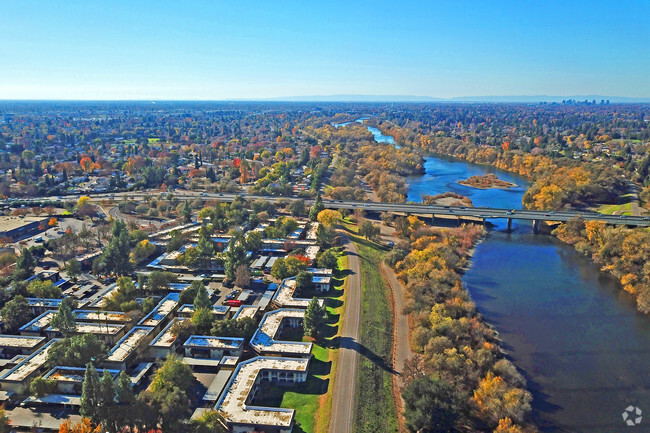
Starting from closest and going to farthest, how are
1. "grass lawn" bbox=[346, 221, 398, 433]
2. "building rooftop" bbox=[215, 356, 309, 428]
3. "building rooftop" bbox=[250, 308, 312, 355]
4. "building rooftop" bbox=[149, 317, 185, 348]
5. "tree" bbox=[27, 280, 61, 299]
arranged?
"building rooftop" bbox=[215, 356, 309, 428] → "grass lawn" bbox=[346, 221, 398, 433] → "building rooftop" bbox=[250, 308, 312, 355] → "building rooftop" bbox=[149, 317, 185, 348] → "tree" bbox=[27, 280, 61, 299]

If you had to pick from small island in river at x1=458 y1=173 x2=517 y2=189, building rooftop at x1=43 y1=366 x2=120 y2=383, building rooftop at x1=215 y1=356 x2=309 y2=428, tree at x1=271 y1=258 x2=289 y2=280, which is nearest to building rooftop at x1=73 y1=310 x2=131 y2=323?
building rooftop at x1=43 y1=366 x2=120 y2=383

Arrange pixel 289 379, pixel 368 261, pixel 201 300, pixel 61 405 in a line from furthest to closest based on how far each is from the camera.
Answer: pixel 368 261 → pixel 201 300 → pixel 289 379 → pixel 61 405

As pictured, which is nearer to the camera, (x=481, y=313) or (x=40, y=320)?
(x=40, y=320)

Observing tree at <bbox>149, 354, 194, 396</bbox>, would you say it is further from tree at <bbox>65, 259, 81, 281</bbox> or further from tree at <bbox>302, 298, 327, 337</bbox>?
tree at <bbox>65, 259, 81, 281</bbox>

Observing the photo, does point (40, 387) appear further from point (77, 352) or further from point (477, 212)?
point (477, 212)

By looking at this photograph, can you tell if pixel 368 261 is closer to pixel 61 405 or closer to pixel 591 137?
pixel 61 405

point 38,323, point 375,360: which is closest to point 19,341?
point 38,323

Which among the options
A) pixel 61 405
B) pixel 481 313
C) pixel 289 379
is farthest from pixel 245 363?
pixel 481 313
